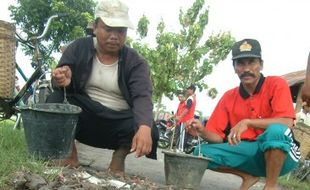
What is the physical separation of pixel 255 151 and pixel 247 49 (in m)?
0.83

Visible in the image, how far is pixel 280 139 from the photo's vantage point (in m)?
3.54

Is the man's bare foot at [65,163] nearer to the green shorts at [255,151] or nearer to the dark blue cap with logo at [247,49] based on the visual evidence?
the green shorts at [255,151]

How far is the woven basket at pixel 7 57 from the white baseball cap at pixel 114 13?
932 mm

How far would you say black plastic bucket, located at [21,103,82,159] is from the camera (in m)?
3.20

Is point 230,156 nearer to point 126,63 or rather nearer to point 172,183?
point 172,183

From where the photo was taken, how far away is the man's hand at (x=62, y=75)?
3.33 meters

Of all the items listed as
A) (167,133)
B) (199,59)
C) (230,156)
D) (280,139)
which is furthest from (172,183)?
(199,59)

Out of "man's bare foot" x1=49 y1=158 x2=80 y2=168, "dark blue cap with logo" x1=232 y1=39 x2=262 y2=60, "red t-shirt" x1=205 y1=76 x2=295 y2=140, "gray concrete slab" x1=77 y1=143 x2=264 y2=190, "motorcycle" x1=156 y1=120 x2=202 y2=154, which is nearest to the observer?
"man's bare foot" x1=49 y1=158 x2=80 y2=168

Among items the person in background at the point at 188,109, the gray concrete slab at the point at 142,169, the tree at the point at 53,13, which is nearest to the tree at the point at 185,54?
the tree at the point at 53,13

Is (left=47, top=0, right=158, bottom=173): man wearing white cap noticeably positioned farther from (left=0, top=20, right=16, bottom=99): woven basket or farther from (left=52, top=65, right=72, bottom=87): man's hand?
(left=0, top=20, right=16, bottom=99): woven basket

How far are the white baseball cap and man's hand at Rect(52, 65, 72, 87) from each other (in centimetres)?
44

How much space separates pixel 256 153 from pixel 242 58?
77 centimetres

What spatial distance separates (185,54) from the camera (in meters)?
20.4

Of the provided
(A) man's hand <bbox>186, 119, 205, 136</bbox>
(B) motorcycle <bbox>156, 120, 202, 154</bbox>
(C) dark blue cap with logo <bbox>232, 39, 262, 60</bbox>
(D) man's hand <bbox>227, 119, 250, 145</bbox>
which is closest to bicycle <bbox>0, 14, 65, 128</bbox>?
(A) man's hand <bbox>186, 119, 205, 136</bbox>
